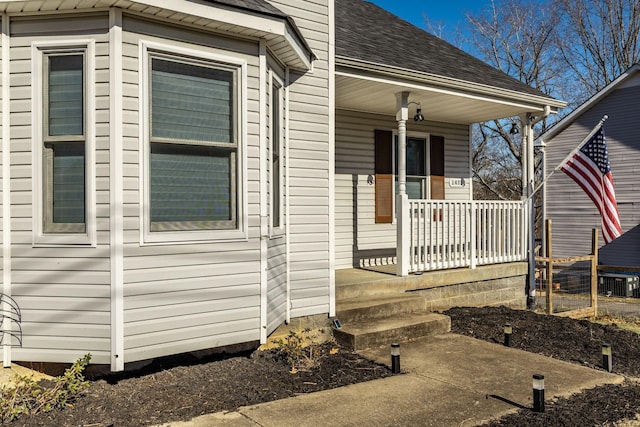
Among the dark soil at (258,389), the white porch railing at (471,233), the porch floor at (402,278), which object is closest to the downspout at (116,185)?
the dark soil at (258,389)

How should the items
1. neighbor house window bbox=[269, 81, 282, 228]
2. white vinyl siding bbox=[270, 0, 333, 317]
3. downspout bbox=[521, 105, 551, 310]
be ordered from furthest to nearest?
downspout bbox=[521, 105, 551, 310]
white vinyl siding bbox=[270, 0, 333, 317]
neighbor house window bbox=[269, 81, 282, 228]

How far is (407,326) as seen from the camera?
235 inches

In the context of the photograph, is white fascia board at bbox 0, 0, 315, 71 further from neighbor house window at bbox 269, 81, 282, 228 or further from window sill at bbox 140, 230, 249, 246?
window sill at bbox 140, 230, 249, 246

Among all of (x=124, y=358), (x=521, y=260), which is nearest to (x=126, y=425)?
(x=124, y=358)

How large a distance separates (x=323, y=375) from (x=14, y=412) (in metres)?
2.52

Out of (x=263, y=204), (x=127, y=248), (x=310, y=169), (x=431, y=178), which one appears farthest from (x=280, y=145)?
(x=431, y=178)

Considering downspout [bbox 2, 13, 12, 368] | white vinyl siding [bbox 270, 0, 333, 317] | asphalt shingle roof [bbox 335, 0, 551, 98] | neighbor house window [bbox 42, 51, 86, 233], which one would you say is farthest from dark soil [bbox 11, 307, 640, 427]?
asphalt shingle roof [bbox 335, 0, 551, 98]

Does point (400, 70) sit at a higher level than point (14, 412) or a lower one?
higher

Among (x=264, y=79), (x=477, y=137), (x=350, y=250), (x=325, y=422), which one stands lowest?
(x=325, y=422)

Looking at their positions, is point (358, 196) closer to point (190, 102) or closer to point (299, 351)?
point (299, 351)

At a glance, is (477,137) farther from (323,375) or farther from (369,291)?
(323,375)

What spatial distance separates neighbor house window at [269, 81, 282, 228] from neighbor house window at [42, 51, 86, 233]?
1.90 m

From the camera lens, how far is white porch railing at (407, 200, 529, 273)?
25.1ft

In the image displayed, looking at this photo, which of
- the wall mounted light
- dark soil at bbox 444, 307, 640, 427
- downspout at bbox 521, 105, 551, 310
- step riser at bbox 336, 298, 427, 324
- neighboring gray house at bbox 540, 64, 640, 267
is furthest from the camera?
neighboring gray house at bbox 540, 64, 640, 267
